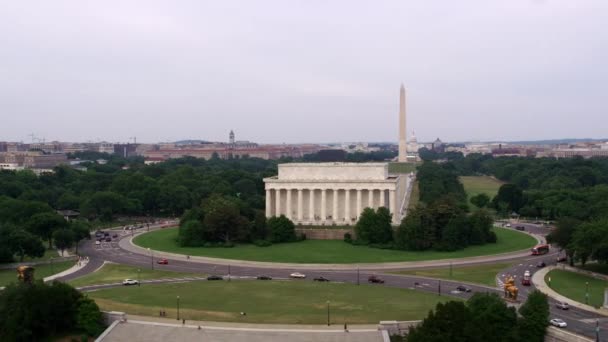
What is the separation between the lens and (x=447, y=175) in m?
154

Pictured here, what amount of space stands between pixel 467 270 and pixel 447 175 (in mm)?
86870

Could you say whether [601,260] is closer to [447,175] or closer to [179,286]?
[179,286]

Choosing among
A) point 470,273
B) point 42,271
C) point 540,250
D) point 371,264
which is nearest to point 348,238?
point 371,264

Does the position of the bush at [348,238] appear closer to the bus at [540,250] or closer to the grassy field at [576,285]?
the bus at [540,250]

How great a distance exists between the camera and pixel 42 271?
70562 mm

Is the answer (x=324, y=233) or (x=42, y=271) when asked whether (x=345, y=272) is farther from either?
(x=42, y=271)

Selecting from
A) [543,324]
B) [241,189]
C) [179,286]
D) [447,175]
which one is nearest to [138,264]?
[179,286]

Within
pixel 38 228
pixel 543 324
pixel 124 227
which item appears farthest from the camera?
pixel 124 227

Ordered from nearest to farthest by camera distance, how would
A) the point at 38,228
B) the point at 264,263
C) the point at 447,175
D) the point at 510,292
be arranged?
the point at 510,292
the point at 264,263
the point at 38,228
the point at 447,175

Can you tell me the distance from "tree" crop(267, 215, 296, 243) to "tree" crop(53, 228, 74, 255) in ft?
85.0

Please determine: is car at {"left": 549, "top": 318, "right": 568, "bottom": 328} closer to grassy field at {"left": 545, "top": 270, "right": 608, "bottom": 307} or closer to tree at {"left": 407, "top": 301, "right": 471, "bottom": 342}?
tree at {"left": 407, "top": 301, "right": 471, "bottom": 342}

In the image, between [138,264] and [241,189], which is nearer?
[138,264]

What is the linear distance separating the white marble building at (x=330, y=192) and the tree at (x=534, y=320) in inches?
2068

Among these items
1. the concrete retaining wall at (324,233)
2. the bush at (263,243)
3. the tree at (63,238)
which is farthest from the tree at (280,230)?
the tree at (63,238)
